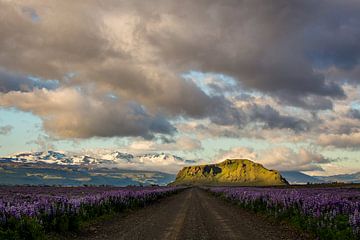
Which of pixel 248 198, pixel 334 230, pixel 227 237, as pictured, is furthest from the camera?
pixel 248 198

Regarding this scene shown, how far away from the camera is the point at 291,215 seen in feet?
79.7

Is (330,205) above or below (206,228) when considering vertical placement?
above

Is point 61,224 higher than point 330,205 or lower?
lower

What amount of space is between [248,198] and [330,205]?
21.7 m

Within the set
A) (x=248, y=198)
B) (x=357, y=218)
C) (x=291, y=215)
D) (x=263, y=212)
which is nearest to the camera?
(x=357, y=218)

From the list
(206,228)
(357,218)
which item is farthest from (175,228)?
(357,218)

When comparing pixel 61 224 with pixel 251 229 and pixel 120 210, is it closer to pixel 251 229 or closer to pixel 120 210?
pixel 251 229

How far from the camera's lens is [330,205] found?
19.9 meters

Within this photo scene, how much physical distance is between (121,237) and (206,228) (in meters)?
5.06

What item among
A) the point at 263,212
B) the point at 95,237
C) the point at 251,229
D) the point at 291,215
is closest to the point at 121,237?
the point at 95,237

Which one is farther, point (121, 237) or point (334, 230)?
point (121, 237)

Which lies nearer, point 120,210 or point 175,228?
point 175,228

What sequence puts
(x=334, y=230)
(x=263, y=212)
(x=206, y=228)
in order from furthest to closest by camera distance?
(x=263, y=212) → (x=206, y=228) → (x=334, y=230)

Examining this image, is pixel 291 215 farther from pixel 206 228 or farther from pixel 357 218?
pixel 357 218
